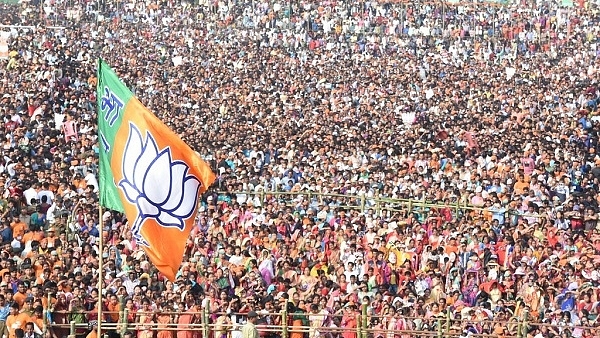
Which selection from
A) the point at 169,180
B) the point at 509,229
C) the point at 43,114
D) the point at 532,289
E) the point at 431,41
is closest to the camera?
the point at 169,180

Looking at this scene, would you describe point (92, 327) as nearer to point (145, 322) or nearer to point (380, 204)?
point (145, 322)

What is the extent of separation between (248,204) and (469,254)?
495 cm

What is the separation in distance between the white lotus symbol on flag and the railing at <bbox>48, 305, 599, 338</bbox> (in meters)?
3.79

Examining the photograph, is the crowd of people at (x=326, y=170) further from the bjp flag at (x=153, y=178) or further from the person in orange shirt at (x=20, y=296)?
the bjp flag at (x=153, y=178)

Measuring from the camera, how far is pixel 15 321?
16.3 metres

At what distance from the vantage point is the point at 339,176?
1052 inches

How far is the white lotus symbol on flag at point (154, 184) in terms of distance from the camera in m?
12.7

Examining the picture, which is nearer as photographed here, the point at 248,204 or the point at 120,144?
the point at 120,144

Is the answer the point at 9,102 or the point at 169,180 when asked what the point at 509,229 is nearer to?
the point at 169,180

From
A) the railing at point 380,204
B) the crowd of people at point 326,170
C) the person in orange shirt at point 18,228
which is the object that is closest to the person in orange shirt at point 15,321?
the crowd of people at point 326,170

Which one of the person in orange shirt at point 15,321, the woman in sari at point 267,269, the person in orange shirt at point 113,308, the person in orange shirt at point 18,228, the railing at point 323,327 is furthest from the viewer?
the person in orange shirt at point 18,228

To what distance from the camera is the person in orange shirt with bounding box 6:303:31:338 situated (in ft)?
53.1

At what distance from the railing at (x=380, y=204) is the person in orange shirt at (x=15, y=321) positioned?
8314 mm

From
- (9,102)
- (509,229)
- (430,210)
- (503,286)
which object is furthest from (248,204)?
(9,102)
